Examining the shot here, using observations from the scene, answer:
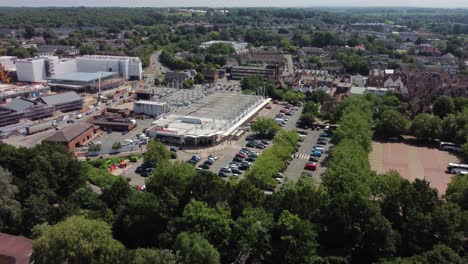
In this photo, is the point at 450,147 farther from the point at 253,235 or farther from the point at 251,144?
the point at 253,235

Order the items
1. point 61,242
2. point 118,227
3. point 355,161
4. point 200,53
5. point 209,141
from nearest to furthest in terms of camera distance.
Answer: point 61,242 → point 118,227 → point 355,161 → point 209,141 → point 200,53

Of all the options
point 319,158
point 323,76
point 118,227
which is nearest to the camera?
point 118,227

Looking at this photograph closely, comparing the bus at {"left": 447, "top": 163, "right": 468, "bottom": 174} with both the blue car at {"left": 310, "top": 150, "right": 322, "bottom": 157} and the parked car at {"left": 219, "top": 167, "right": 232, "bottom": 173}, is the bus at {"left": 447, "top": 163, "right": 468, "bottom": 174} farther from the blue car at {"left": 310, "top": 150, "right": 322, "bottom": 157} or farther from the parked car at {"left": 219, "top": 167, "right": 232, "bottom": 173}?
the parked car at {"left": 219, "top": 167, "right": 232, "bottom": 173}

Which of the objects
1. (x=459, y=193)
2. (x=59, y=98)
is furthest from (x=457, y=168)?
(x=59, y=98)

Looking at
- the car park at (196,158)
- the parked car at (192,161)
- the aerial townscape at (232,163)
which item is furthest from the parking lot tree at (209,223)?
the car park at (196,158)

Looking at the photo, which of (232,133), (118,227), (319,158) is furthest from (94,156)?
(319,158)

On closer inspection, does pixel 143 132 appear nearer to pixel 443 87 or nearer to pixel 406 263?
pixel 406 263
